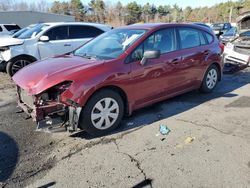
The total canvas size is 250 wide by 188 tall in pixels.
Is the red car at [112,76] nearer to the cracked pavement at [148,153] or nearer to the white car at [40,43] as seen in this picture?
the cracked pavement at [148,153]

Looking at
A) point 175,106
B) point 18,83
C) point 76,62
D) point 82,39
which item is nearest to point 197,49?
point 175,106

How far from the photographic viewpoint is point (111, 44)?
5.35 m

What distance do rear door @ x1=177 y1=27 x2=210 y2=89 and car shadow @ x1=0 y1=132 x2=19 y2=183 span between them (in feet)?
11.2

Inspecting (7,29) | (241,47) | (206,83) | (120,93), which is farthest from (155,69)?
(7,29)

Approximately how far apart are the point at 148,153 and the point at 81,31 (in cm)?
675

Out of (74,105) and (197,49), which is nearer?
(74,105)

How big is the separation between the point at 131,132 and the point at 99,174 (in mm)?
1320

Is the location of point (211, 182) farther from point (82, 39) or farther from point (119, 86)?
point (82, 39)

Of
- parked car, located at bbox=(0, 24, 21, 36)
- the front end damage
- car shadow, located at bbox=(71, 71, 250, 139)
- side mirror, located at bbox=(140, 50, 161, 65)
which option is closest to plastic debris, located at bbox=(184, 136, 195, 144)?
car shadow, located at bbox=(71, 71, 250, 139)

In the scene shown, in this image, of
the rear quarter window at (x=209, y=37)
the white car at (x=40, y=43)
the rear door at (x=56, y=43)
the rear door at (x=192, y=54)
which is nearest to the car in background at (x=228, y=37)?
the rear quarter window at (x=209, y=37)

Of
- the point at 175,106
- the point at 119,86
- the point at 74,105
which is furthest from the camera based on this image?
the point at 175,106

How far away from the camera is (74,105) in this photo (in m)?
4.25

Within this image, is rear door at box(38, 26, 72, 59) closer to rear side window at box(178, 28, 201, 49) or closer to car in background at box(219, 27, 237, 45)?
rear side window at box(178, 28, 201, 49)

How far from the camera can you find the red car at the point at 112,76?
→ 427cm
